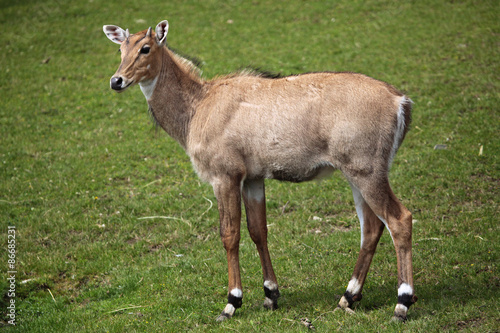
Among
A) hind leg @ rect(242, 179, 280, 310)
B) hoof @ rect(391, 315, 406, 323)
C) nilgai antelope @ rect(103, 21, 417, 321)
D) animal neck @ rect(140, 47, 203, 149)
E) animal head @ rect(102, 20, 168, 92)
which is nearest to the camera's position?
hoof @ rect(391, 315, 406, 323)

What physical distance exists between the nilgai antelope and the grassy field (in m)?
0.72

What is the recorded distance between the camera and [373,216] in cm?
671

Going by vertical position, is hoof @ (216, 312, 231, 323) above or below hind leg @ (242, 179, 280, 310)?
below

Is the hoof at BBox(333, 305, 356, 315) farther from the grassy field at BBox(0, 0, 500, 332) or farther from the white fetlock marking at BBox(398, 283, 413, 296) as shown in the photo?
the white fetlock marking at BBox(398, 283, 413, 296)

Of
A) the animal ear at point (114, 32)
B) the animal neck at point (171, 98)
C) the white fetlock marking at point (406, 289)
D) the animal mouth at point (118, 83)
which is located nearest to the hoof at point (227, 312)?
the white fetlock marking at point (406, 289)

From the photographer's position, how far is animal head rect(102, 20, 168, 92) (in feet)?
22.6

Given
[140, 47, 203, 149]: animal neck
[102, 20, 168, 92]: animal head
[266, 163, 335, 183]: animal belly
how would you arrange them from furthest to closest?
[140, 47, 203, 149]: animal neck
[102, 20, 168, 92]: animal head
[266, 163, 335, 183]: animal belly

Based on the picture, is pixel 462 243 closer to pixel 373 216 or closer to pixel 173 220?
pixel 373 216

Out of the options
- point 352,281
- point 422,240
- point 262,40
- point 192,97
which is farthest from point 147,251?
point 262,40

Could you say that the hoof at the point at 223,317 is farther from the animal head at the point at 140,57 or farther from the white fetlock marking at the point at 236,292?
the animal head at the point at 140,57

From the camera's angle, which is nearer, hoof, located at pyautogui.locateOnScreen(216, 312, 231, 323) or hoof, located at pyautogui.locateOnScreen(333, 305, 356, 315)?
hoof, located at pyautogui.locateOnScreen(333, 305, 356, 315)

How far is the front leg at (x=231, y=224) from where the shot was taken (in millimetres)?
6699

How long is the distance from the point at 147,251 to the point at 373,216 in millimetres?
4251

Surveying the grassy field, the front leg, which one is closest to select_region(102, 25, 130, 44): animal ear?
the grassy field
